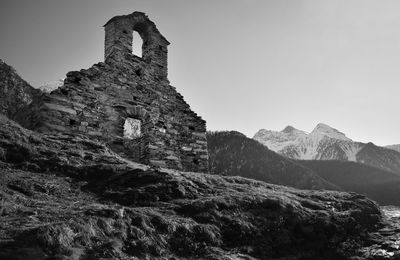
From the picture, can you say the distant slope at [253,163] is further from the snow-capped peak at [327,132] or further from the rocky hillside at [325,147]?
the snow-capped peak at [327,132]

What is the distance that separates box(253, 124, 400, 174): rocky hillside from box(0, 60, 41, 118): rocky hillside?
190 ft

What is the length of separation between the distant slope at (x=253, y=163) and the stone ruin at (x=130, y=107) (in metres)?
22.0

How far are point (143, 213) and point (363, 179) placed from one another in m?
49.4

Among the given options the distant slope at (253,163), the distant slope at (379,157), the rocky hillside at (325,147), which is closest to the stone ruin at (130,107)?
the distant slope at (253,163)

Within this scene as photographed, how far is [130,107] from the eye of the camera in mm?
13820

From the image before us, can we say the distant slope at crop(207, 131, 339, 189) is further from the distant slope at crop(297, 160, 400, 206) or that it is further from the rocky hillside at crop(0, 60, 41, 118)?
the rocky hillside at crop(0, 60, 41, 118)

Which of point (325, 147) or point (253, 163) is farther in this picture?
point (325, 147)

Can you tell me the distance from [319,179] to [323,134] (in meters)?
66.0

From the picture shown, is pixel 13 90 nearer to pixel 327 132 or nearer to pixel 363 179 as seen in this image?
pixel 363 179

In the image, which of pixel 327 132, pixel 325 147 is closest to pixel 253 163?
pixel 325 147

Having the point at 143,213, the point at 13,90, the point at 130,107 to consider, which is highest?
the point at 13,90

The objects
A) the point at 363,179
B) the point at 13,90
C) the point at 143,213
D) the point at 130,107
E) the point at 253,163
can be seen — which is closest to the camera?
the point at 143,213

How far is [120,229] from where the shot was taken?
469 centimetres

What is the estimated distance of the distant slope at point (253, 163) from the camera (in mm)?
38003
